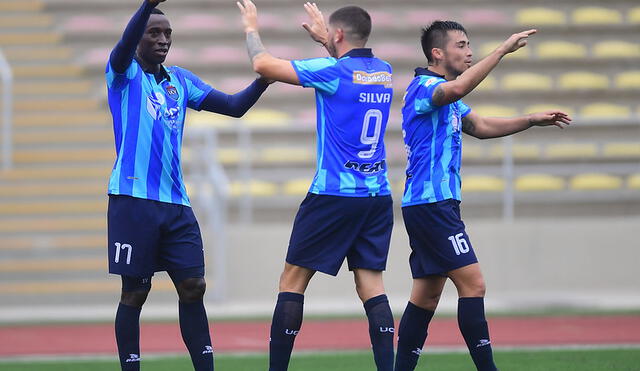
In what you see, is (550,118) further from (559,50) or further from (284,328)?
(559,50)

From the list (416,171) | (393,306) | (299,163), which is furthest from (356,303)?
(416,171)

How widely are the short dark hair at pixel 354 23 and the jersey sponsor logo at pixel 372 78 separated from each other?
8.2 inches

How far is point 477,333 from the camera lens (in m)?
6.13

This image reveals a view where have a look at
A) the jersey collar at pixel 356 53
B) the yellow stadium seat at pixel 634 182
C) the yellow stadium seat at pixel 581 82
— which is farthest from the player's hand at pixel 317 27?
the yellow stadium seat at pixel 581 82

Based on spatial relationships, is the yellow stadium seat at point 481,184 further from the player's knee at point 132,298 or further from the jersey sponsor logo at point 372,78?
the player's knee at point 132,298

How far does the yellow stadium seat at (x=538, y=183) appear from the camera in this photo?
46.3 ft

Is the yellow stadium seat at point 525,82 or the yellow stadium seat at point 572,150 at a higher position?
the yellow stadium seat at point 525,82

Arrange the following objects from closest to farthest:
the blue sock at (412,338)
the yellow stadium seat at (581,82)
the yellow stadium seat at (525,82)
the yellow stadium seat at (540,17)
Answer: the blue sock at (412,338)
the yellow stadium seat at (525,82)
the yellow stadium seat at (581,82)
the yellow stadium seat at (540,17)

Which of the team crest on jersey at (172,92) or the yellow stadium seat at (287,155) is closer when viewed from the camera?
the team crest on jersey at (172,92)

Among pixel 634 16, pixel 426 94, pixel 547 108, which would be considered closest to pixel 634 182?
pixel 547 108

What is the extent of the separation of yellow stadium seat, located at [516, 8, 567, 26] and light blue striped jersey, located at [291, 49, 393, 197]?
1157 cm

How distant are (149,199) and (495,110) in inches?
405

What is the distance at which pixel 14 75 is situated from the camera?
15.9 meters

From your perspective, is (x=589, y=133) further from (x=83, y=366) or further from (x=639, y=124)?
(x=83, y=366)
